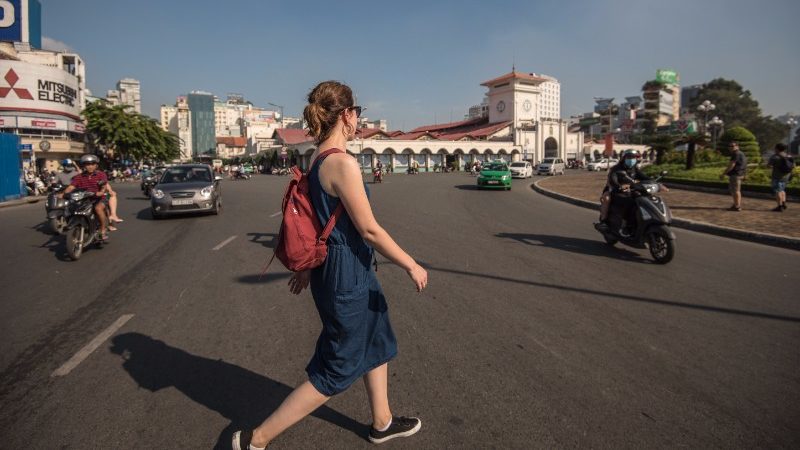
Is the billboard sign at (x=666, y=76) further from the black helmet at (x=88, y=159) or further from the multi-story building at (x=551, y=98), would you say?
the black helmet at (x=88, y=159)

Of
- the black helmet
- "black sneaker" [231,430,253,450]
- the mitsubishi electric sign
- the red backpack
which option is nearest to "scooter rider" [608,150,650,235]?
the red backpack

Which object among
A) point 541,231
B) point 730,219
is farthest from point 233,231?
point 730,219

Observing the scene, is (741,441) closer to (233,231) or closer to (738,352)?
(738,352)

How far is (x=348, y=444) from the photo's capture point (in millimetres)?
2438

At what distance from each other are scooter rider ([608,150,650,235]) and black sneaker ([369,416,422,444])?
602 centimetres

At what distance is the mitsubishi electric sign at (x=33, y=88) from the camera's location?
147 ft

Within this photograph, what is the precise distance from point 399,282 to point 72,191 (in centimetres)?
623

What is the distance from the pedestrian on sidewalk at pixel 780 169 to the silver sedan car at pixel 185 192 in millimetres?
13982

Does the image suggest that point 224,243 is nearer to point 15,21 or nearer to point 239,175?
point 15,21

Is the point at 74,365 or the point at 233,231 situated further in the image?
the point at 233,231

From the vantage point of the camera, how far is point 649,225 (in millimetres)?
6750

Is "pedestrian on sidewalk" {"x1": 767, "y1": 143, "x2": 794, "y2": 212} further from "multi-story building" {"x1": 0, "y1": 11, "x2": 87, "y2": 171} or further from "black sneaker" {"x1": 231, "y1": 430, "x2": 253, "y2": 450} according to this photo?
"multi-story building" {"x1": 0, "y1": 11, "x2": 87, "y2": 171}

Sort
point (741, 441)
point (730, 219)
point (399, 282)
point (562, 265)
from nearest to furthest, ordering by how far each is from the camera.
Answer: point (741, 441) < point (399, 282) < point (562, 265) < point (730, 219)

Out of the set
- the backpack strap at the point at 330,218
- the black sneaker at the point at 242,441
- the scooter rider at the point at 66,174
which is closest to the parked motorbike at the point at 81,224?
the scooter rider at the point at 66,174
